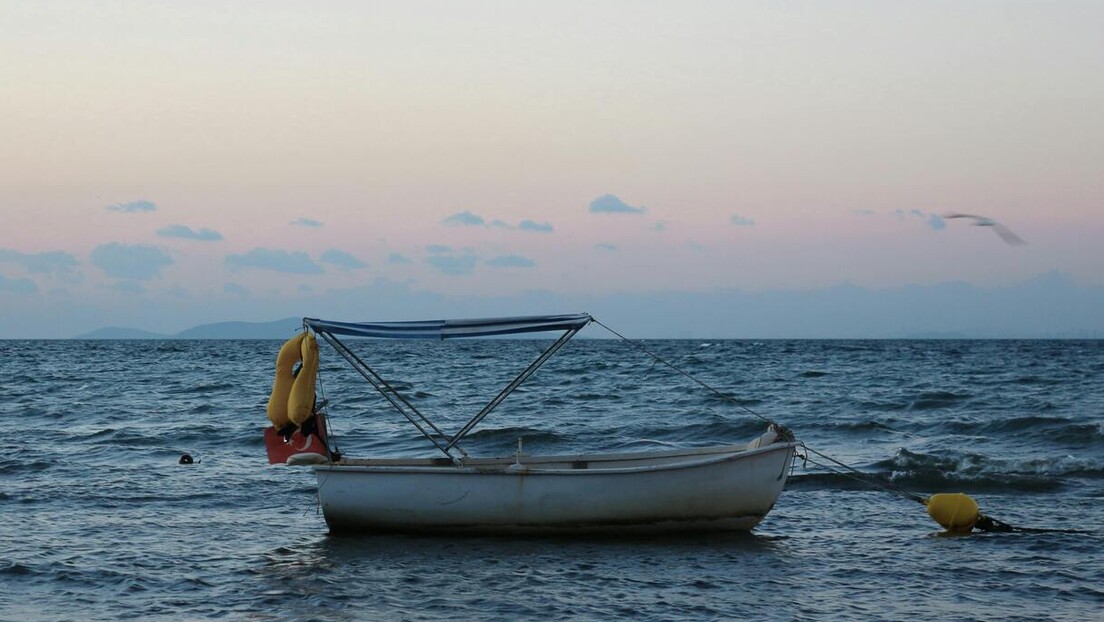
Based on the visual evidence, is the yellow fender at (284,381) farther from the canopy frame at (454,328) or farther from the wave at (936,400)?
the wave at (936,400)

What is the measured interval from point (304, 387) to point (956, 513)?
8.15 m

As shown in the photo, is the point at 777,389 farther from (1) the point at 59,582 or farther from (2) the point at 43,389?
(1) the point at 59,582

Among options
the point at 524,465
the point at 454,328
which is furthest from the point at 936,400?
the point at 454,328

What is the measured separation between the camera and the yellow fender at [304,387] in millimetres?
13617

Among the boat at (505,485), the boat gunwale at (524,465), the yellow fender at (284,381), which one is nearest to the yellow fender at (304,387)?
the boat at (505,485)

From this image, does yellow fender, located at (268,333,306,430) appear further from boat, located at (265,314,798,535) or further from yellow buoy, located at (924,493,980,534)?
yellow buoy, located at (924,493,980,534)

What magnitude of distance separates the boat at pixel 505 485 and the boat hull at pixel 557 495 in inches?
0.5

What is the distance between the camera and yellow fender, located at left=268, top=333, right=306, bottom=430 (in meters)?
13.7

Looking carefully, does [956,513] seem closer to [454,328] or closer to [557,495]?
[557,495]

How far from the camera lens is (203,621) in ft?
33.8

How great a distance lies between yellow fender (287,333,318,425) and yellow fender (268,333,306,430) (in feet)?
0.43

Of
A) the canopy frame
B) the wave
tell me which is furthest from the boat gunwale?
the wave

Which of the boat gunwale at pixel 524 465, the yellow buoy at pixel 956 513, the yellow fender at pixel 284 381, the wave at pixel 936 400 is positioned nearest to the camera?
the boat gunwale at pixel 524 465

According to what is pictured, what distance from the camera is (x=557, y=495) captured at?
13672 millimetres
